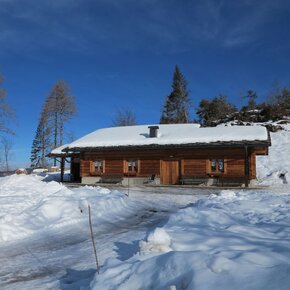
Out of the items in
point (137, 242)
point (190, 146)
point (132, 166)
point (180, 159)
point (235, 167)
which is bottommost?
point (137, 242)

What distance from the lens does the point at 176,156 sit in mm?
26469

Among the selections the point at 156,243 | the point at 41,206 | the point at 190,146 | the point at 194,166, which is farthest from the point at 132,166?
the point at 156,243

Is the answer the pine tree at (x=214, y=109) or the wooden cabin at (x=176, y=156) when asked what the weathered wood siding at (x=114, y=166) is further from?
the pine tree at (x=214, y=109)

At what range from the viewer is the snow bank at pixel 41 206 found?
10.4 meters

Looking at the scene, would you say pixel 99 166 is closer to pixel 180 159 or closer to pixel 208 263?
pixel 180 159

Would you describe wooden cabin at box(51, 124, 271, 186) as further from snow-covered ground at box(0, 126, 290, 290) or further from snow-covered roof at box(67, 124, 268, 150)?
snow-covered ground at box(0, 126, 290, 290)

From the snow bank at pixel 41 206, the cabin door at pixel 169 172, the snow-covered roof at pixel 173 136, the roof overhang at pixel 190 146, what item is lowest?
the snow bank at pixel 41 206

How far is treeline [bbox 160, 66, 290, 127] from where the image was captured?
44.3 m

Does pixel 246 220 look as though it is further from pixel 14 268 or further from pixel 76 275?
pixel 14 268

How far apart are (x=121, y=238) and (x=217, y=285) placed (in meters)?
5.42

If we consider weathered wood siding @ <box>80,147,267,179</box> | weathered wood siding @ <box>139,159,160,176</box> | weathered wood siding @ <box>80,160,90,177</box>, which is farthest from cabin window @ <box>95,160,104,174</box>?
weathered wood siding @ <box>139,159,160,176</box>

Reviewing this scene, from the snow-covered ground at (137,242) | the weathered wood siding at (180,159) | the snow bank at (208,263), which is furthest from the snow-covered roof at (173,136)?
the snow bank at (208,263)

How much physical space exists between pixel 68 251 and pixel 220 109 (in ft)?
152

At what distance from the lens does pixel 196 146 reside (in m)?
25.2
